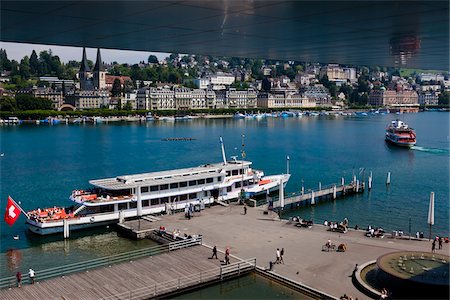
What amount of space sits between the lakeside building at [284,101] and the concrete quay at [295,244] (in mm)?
154692

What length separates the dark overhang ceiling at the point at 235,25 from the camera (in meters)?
4.54

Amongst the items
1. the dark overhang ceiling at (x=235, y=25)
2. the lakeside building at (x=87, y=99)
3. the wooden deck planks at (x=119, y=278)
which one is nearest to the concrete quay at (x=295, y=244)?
the wooden deck planks at (x=119, y=278)

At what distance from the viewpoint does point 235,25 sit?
18.5 ft

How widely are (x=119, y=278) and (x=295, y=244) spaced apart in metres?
7.72

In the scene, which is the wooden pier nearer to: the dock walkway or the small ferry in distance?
the dock walkway

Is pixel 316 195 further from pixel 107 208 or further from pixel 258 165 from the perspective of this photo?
pixel 258 165

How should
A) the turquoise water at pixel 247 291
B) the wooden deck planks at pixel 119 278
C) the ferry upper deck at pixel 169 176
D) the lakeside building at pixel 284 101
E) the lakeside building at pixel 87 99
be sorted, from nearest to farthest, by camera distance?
the wooden deck planks at pixel 119 278
the turquoise water at pixel 247 291
the ferry upper deck at pixel 169 176
the lakeside building at pixel 87 99
the lakeside building at pixel 284 101

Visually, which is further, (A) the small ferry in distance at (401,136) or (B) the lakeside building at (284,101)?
(B) the lakeside building at (284,101)

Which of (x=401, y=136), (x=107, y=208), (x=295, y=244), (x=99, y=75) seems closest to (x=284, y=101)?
(x=99, y=75)

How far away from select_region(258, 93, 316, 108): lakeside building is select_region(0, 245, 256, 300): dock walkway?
162895 millimetres

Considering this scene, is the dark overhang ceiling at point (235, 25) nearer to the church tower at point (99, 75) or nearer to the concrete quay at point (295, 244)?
the concrete quay at point (295, 244)

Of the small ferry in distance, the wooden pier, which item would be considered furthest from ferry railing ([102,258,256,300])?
the small ferry in distance

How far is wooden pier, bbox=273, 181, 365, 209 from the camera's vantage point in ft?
108

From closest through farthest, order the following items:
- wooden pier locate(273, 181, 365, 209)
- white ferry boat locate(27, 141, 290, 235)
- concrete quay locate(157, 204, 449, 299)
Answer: concrete quay locate(157, 204, 449, 299) < white ferry boat locate(27, 141, 290, 235) < wooden pier locate(273, 181, 365, 209)
